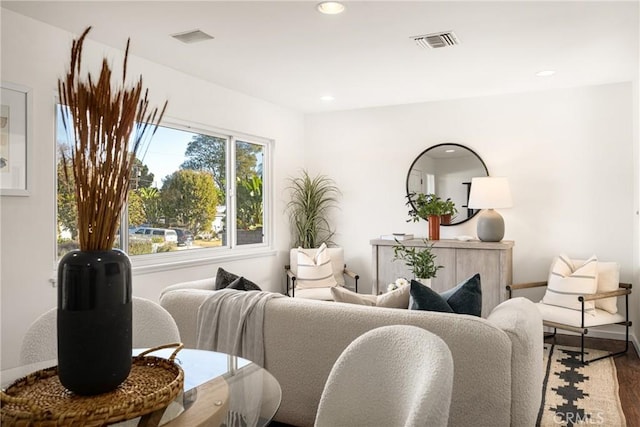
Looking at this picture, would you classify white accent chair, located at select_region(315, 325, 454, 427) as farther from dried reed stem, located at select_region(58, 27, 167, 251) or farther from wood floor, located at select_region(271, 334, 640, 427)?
wood floor, located at select_region(271, 334, 640, 427)

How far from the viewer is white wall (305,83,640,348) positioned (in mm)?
4508

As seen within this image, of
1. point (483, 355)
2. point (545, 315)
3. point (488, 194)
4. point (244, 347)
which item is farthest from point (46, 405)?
point (488, 194)

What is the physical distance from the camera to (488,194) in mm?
4602

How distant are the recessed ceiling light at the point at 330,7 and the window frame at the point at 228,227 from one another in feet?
6.19

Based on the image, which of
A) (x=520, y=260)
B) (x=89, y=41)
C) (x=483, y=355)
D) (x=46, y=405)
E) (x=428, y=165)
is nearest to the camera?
A: (x=46, y=405)

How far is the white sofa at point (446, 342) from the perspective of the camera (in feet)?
6.46

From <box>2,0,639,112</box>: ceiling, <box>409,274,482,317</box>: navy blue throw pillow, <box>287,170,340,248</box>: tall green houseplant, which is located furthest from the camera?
<box>287,170,340,248</box>: tall green houseplant

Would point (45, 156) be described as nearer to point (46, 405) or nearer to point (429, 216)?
point (46, 405)

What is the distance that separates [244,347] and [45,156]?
1889mm

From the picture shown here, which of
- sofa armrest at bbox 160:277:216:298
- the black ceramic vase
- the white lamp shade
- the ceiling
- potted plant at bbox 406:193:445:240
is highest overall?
the ceiling

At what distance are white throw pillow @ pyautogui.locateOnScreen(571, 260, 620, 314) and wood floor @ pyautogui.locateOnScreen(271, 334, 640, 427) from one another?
41 centimetres

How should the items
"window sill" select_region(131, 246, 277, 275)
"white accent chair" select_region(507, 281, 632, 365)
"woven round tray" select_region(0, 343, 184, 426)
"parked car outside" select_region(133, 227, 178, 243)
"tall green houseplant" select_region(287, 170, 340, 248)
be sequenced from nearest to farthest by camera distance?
"woven round tray" select_region(0, 343, 184, 426) → "white accent chair" select_region(507, 281, 632, 365) → "window sill" select_region(131, 246, 277, 275) → "parked car outside" select_region(133, 227, 178, 243) → "tall green houseplant" select_region(287, 170, 340, 248)

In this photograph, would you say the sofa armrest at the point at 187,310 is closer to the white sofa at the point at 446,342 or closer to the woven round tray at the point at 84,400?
the white sofa at the point at 446,342

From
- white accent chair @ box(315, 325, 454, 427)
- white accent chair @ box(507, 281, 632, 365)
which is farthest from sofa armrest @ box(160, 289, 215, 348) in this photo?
white accent chair @ box(507, 281, 632, 365)
